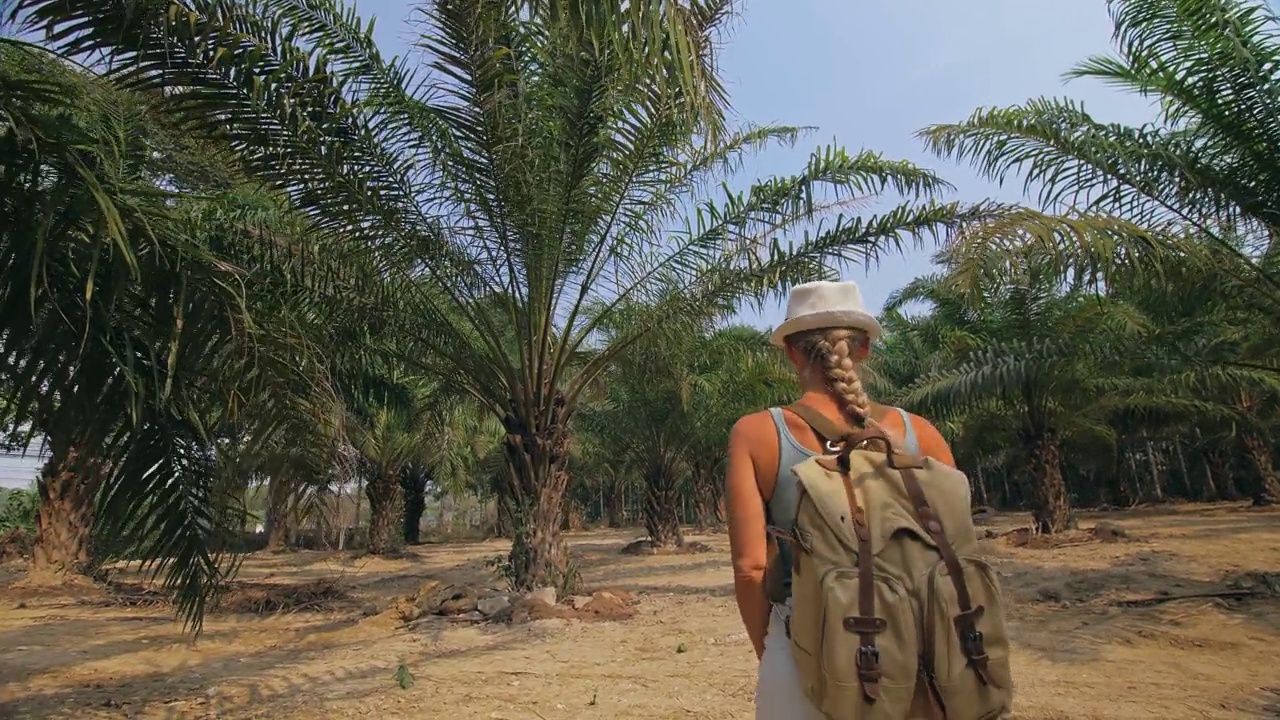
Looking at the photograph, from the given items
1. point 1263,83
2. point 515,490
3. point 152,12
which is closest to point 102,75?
point 152,12

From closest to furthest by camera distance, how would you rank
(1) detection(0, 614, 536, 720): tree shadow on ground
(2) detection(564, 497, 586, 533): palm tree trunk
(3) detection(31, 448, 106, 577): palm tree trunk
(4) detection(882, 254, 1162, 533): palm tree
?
(1) detection(0, 614, 536, 720): tree shadow on ground, (4) detection(882, 254, 1162, 533): palm tree, (3) detection(31, 448, 106, 577): palm tree trunk, (2) detection(564, 497, 586, 533): palm tree trunk

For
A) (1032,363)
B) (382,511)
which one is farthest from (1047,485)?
(382,511)

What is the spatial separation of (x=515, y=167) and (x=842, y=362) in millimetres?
4864

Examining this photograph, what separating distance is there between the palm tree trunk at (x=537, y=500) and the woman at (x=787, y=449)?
621 cm

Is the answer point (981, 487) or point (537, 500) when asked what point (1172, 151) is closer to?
point (537, 500)

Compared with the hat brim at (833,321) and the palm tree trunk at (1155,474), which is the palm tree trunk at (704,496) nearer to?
the palm tree trunk at (1155,474)

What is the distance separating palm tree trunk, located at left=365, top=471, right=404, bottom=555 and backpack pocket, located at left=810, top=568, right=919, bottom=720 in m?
17.8

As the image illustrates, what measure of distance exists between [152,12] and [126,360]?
1.60 meters

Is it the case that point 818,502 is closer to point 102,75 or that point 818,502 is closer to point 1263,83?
point 102,75

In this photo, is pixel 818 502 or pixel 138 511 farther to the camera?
pixel 138 511

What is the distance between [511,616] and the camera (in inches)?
274

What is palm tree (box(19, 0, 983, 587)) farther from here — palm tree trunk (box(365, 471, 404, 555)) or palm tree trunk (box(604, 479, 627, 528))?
palm tree trunk (box(604, 479, 627, 528))

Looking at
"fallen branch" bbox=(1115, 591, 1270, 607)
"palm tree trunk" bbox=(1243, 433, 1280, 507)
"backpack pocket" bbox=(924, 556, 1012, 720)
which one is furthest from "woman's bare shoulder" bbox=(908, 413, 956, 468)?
"palm tree trunk" bbox=(1243, 433, 1280, 507)

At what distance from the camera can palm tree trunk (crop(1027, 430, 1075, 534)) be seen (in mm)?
12367
